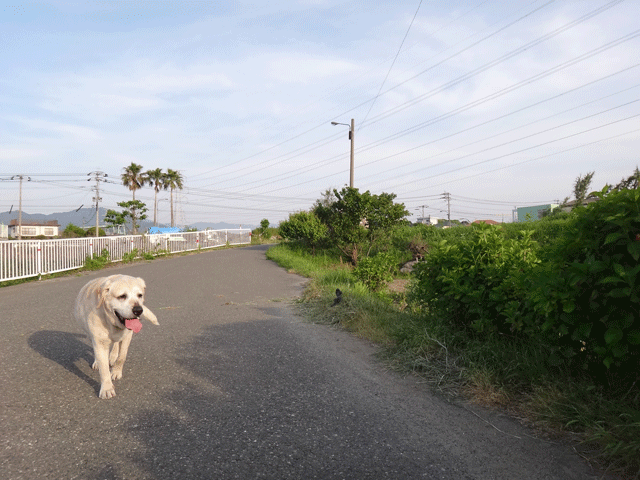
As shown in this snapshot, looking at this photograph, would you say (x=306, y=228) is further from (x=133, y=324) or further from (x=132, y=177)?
(x=132, y=177)

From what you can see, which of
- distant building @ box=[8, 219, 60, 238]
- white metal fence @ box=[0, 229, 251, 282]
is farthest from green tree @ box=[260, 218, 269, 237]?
distant building @ box=[8, 219, 60, 238]

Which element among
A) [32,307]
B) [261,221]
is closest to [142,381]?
[32,307]

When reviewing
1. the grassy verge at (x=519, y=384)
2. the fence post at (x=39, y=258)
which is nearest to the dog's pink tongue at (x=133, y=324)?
the grassy verge at (x=519, y=384)

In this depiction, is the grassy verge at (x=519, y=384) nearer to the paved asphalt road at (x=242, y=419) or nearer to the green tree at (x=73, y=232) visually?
the paved asphalt road at (x=242, y=419)

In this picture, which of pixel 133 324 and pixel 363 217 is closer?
pixel 133 324

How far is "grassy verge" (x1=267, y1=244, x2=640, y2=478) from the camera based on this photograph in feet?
9.02

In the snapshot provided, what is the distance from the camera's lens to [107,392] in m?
3.89

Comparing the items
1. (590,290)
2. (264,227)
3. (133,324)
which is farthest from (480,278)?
(264,227)

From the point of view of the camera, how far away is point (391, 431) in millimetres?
3199

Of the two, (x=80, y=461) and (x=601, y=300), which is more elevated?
(x=601, y=300)

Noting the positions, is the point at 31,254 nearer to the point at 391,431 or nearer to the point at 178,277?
the point at 178,277

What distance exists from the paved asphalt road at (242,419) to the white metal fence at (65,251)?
8534mm

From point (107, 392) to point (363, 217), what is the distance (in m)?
14.5

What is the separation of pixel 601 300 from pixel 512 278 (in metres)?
1.26
